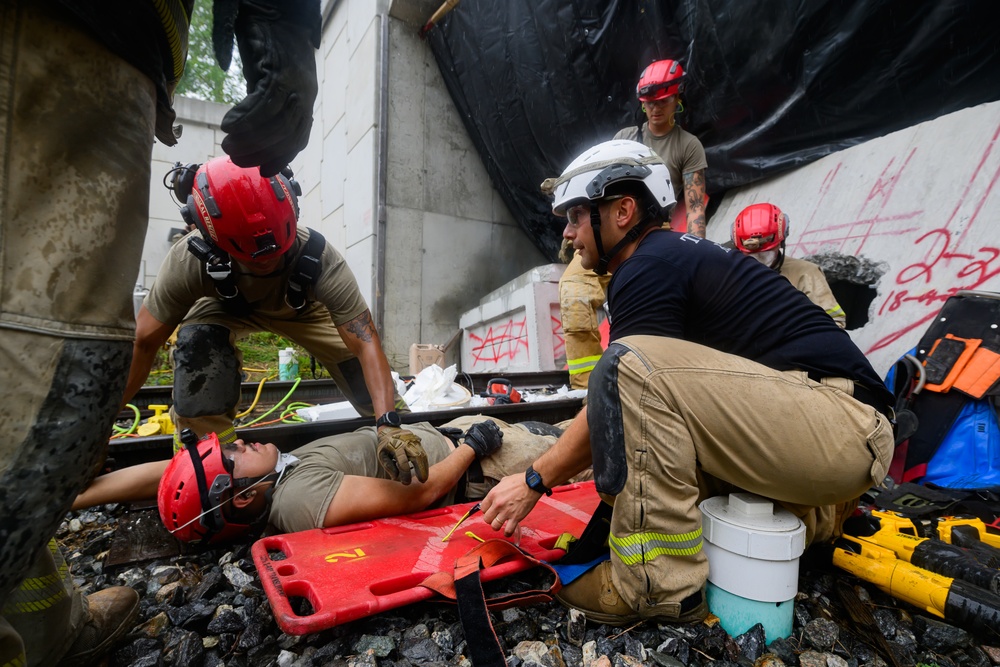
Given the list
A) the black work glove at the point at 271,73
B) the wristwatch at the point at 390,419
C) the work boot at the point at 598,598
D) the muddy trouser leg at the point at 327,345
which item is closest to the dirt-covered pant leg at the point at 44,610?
the black work glove at the point at 271,73

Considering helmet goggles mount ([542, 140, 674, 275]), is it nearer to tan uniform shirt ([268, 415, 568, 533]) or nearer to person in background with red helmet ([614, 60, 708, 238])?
tan uniform shirt ([268, 415, 568, 533])

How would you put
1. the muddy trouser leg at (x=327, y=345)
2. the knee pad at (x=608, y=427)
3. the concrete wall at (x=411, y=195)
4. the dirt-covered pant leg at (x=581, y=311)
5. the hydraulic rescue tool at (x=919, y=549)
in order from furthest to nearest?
the concrete wall at (x=411, y=195) < the dirt-covered pant leg at (x=581, y=311) < the muddy trouser leg at (x=327, y=345) < the hydraulic rescue tool at (x=919, y=549) < the knee pad at (x=608, y=427)

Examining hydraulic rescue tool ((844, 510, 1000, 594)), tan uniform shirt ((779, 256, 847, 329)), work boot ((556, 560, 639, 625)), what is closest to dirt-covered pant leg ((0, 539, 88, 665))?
work boot ((556, 560, 639, 625))

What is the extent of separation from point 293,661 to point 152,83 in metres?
1.59

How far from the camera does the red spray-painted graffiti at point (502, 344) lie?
7.23m

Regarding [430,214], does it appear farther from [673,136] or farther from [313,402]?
[673,136]

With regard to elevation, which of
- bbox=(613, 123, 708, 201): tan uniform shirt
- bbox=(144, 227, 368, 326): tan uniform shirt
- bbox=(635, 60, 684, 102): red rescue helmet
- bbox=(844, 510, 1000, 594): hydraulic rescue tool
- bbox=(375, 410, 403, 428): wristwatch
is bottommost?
bbox=(844, 510, 1000, 594): hydraulic rescue tool

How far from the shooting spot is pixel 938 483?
9.69 ft

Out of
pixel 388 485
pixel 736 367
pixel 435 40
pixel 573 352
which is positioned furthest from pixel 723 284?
pixel 435 40

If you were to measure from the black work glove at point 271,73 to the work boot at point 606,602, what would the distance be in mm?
1671

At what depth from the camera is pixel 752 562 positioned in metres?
1.51

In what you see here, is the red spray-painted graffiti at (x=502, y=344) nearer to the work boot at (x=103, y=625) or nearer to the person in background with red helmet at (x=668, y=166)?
the person in background with red helmet at (x=668, y=166)

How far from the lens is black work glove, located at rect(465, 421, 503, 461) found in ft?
8.43

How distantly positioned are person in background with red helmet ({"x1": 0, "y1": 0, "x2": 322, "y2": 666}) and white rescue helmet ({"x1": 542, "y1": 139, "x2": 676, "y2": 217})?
1341 millimetres
